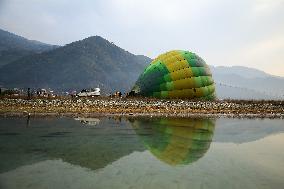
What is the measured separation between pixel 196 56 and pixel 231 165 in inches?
1521

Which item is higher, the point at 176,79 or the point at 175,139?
the point at 176,79

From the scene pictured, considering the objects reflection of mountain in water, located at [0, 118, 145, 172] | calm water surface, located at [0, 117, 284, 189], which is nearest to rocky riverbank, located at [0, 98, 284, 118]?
reflection of mountain in water, located at [0, 118, 145, 172]

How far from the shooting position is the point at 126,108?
37.2 m

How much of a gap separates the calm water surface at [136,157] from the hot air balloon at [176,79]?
2247 cm

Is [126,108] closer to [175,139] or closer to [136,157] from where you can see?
[175,139]

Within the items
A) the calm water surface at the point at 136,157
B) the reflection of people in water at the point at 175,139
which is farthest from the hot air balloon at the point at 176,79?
the calm water surface at the point at 136,157

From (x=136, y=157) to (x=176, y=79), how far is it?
106 feet

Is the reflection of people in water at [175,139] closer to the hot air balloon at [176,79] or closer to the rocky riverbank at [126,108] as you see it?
the rocky riverbank at [126,108]

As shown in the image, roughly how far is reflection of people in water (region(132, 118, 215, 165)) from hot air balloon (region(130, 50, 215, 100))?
1891 centimetres

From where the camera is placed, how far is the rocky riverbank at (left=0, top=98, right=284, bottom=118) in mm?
34275

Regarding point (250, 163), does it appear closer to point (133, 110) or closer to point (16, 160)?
point (16, 160)

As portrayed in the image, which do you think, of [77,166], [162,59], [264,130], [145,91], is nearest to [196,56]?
[162,59]

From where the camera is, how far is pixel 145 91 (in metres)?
48.7

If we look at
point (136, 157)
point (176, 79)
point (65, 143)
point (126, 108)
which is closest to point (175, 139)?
point (136, 157)
